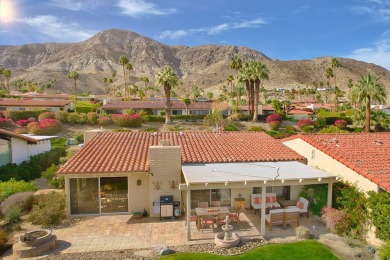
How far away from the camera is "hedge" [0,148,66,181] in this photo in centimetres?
2303

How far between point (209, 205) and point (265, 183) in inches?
199

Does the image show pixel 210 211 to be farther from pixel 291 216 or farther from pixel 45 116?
pixel 45 116

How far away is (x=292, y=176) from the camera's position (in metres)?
15.4

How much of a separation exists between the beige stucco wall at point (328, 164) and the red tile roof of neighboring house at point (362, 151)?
405mm

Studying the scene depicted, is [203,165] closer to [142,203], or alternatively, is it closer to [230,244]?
[142,203]

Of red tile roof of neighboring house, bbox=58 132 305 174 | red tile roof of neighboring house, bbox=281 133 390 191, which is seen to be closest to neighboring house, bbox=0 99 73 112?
red tile roof of neighboring house, bbox=58 132 305 174

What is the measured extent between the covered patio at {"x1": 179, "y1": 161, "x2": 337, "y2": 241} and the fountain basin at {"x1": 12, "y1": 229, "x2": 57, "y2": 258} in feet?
21.5

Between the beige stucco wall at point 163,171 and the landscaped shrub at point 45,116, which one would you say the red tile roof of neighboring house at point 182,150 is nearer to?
the beige stucco wall at point 163,171

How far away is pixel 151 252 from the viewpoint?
1336cm

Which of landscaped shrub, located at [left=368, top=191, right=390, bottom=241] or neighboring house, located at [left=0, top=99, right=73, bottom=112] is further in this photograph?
neighboring house, located at [left=0, top=99, right=73, bottom=112]

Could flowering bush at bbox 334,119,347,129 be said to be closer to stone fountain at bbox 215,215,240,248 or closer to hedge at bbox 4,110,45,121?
stone fountain at bbox 215,215,240,248

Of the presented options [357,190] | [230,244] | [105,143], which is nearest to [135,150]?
[105,143]

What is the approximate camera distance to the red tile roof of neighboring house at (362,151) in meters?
14.3

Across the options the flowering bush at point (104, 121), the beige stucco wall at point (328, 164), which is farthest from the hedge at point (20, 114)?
the beige stucco wall at point (328, 164)
